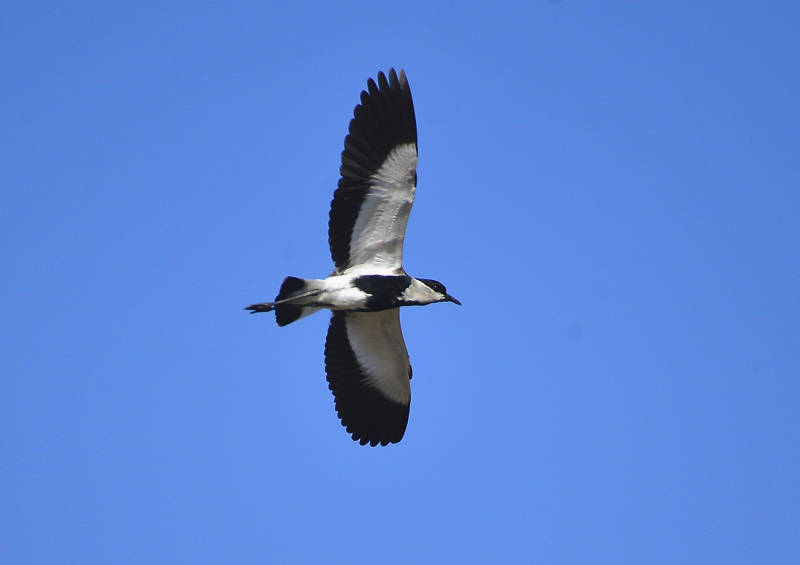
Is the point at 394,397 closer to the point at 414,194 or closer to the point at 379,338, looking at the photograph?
the point at 379,338

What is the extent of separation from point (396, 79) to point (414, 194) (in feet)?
5.09

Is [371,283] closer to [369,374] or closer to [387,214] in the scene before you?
[387,214]

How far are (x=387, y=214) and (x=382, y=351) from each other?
7.94 feet

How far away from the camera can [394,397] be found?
15.9 metres

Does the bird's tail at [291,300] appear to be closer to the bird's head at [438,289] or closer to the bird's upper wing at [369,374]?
the bird's upper wing at [369,374]

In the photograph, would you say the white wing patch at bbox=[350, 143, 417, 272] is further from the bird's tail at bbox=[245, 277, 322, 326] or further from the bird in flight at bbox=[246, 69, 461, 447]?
the bird's tail at bbox=[245, 277, 322, 326]

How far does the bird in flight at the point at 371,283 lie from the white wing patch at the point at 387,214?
0.01 m

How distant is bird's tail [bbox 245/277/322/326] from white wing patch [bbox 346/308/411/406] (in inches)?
45.6

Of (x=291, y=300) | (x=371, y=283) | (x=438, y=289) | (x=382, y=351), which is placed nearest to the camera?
(x=291, y=300)

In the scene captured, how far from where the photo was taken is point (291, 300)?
14.1m

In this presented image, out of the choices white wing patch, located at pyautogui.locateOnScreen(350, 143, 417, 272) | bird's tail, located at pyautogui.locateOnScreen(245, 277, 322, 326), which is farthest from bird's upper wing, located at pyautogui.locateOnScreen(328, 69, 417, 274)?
bird's tail, located at pyautogui.locateOnScreen(245, 277, 322, 326)

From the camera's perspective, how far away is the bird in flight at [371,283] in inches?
546

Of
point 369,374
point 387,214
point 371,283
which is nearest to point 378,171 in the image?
point 387,214

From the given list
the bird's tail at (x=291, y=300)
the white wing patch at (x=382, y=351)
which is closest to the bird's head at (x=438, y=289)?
the white wing patch at (x=382, y=351)
